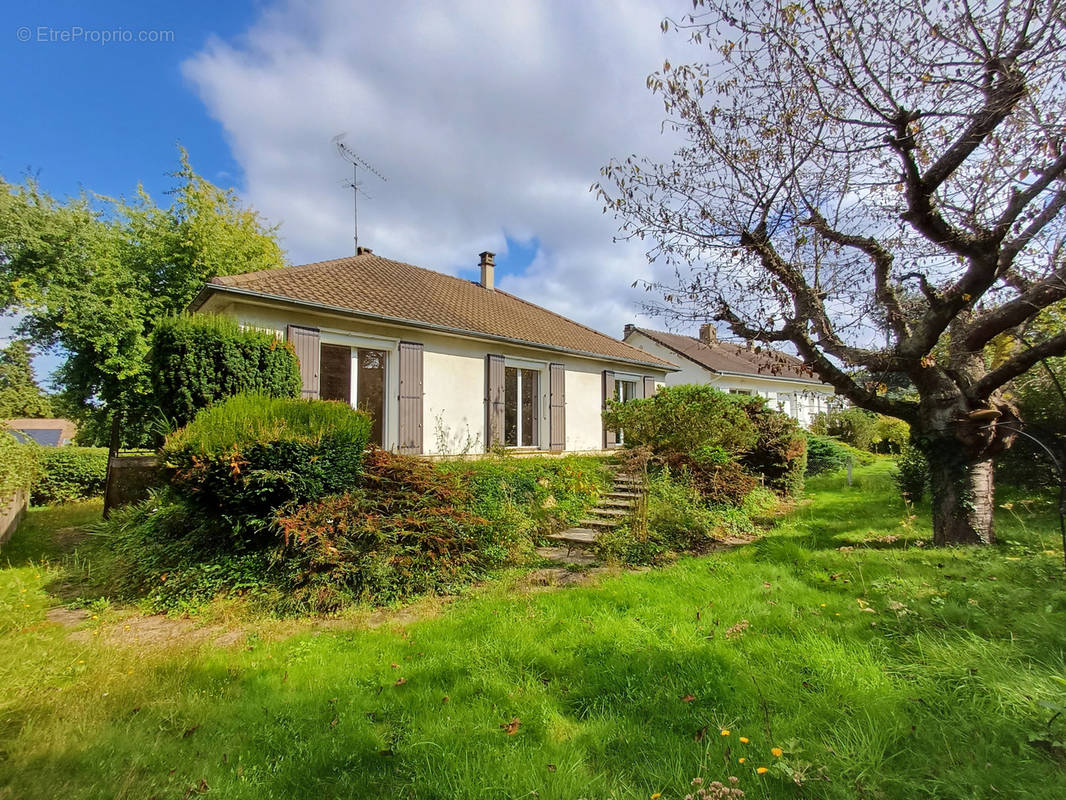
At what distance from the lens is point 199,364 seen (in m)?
5.93

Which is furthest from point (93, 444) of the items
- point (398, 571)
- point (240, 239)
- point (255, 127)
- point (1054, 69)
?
point (1054, 69)

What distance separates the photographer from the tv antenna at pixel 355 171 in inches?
471

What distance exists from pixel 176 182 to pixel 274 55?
11941mm

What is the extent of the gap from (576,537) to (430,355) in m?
4.71

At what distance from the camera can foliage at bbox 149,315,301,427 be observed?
231 inches

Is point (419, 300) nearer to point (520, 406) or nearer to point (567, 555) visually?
point (520, 406)

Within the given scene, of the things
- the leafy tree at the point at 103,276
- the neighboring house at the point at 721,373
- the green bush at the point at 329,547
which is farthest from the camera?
the neighboring house at the point at 721,373

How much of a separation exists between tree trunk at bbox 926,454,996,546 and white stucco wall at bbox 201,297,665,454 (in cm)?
731


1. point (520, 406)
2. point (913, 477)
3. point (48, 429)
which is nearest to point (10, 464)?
point (520, 406)

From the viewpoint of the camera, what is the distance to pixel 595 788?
6.45ft

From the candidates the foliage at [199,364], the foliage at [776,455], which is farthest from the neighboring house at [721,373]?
the foliage at [199,364]

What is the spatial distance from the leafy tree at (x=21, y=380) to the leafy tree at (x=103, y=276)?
258cm

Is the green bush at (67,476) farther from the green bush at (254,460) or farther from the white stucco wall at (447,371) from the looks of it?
the green bush at (254,460)

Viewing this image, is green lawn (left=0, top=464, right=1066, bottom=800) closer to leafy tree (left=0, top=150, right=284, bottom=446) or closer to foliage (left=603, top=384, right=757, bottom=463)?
foliage (left=603, top=384, right=757, bottom=463)
